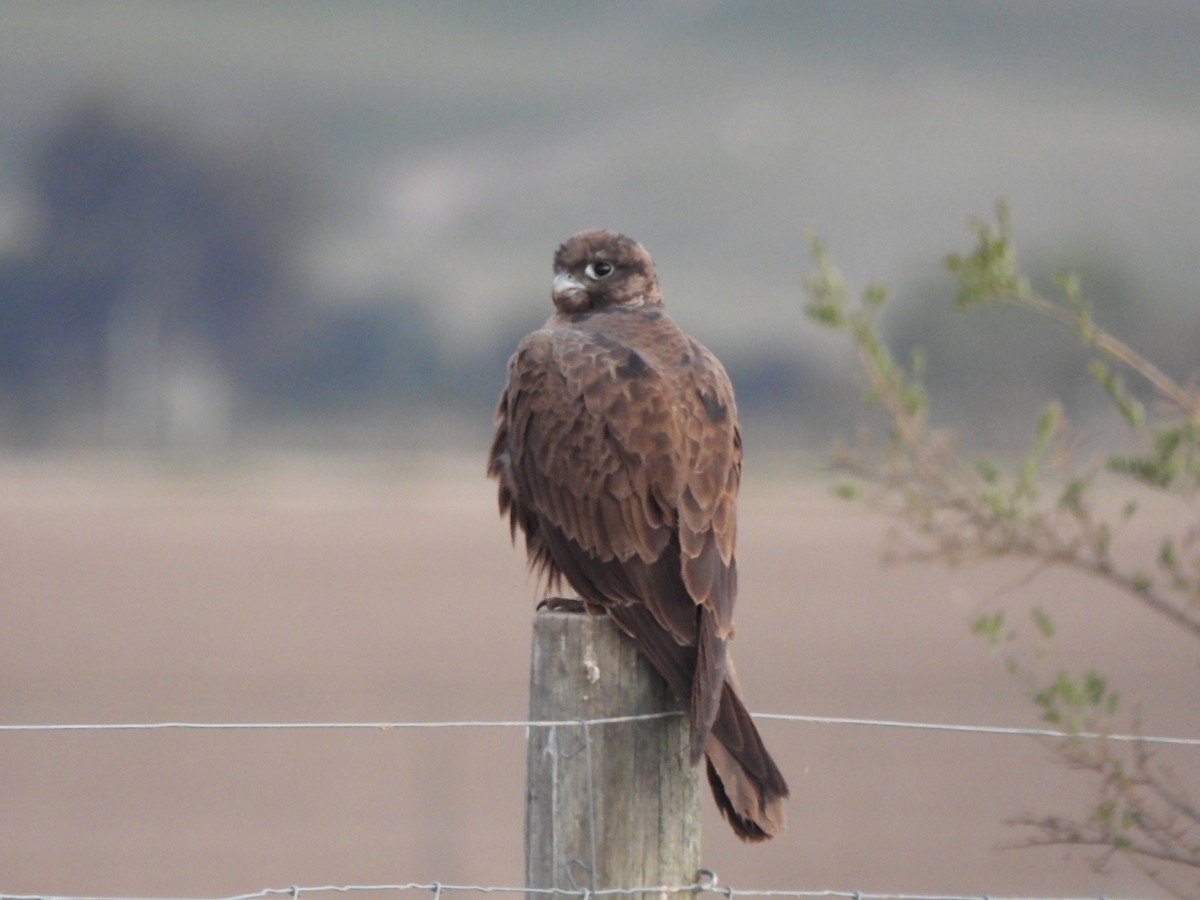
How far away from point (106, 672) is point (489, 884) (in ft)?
24.1

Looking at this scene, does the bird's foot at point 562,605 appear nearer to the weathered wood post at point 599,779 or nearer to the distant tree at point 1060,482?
the weathered wood post at point 599,779

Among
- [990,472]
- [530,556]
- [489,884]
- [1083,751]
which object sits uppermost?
[990,472]

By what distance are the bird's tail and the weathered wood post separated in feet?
0.22

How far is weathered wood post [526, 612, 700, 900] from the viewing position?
9.93 feet

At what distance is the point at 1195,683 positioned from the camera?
16406 millimetres

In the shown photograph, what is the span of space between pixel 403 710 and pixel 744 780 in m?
10.7

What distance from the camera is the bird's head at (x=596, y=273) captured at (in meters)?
4.80

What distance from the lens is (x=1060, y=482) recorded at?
4977 mm

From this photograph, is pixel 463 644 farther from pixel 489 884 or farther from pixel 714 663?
pixel 714 663

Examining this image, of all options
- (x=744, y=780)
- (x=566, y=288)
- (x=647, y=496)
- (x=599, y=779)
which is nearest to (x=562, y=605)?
(x=647, y=496)

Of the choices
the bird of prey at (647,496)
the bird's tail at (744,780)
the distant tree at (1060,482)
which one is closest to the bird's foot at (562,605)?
the bird of prey at (647,496)

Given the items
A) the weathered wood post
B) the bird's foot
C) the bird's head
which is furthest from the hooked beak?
the weathered wood post

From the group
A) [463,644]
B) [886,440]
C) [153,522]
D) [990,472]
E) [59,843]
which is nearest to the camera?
[990,472]

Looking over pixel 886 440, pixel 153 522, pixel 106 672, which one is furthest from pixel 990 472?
pixel 153 522
